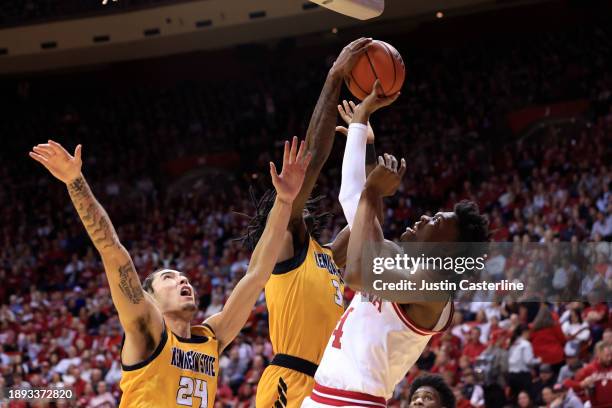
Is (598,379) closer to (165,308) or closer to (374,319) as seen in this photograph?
(374,319)

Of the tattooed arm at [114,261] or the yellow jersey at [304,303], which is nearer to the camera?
the tattooed arm at [114,261]

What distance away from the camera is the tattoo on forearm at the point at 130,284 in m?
3.83

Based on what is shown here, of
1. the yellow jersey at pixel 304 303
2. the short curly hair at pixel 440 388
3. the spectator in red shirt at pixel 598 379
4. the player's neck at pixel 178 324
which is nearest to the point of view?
the player's neck at pixel 178 324

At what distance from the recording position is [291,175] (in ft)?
14.5

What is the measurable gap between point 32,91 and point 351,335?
65.1 feet

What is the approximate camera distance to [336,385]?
3754mm

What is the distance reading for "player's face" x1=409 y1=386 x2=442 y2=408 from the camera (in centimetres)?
488

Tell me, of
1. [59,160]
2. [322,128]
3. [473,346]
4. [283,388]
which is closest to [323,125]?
[322,128]

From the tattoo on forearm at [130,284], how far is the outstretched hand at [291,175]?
87cm

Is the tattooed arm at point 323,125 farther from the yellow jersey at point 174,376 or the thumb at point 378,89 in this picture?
the yellow jersey at point 174,376

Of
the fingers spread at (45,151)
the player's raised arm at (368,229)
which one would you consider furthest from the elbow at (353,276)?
the fingers spread at (45,151)

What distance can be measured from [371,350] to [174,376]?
3.00 ft

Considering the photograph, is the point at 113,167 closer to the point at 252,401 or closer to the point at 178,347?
the point at 252,401

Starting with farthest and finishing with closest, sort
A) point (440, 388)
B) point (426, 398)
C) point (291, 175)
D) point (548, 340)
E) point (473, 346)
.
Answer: point (473, 346) < point (548, 340) < point (440, 388) < point (426, 398) < point (291, 175)
